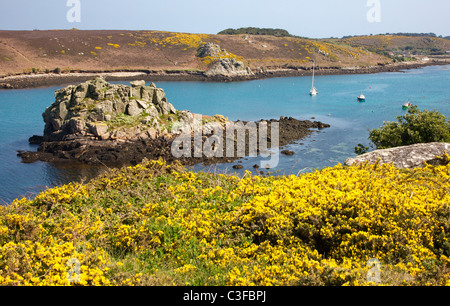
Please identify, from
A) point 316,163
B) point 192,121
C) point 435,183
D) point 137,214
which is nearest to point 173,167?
point 137,214

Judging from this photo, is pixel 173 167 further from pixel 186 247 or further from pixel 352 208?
pixel 352 208

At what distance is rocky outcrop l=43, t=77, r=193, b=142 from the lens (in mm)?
40562

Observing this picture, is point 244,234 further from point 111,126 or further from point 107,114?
point 107,114

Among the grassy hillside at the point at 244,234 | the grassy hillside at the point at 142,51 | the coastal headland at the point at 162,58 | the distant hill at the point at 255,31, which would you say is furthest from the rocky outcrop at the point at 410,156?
the distant hill at the point at 255,31

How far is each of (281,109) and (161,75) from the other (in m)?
54.1

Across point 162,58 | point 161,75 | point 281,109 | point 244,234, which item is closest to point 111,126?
point 281,109

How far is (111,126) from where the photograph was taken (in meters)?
40.8

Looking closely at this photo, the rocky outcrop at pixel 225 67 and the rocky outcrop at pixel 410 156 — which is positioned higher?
the rocky outcrop at pixel 225 67

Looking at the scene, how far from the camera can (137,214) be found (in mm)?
8727

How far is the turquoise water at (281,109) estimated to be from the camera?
1291 inches

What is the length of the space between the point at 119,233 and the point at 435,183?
25.0ft

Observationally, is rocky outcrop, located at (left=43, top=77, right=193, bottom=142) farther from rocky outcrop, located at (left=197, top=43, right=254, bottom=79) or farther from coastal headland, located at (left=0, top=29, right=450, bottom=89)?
rocky outcrop, located at (left=197, top=43, right=254, bottom=79)

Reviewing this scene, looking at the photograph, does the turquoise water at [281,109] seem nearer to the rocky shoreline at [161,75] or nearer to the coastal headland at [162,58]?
the rocky shoreline at [161,75]
